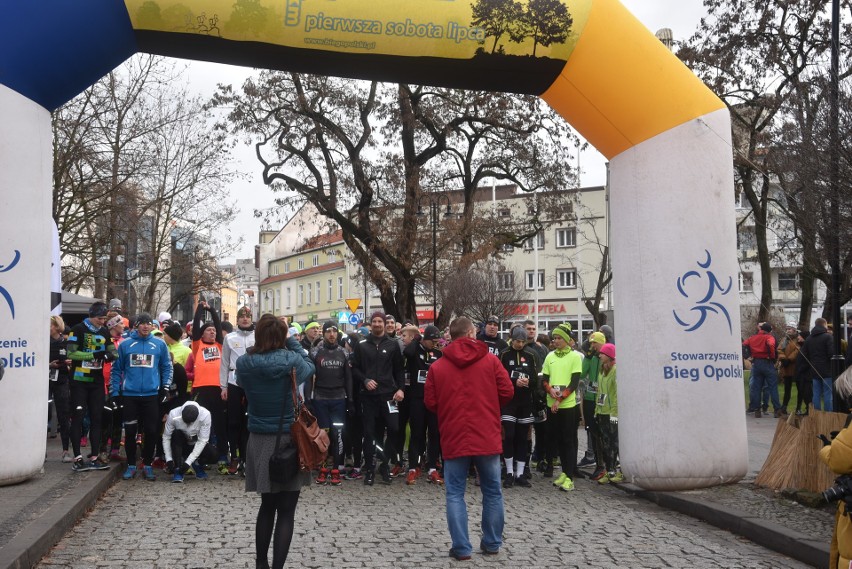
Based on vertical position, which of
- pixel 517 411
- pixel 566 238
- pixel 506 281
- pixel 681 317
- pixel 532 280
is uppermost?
pixel 566 238

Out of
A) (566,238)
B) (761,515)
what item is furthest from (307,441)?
(566,238)

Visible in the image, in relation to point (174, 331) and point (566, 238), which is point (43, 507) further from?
point (566, 238)

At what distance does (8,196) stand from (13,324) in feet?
4.36

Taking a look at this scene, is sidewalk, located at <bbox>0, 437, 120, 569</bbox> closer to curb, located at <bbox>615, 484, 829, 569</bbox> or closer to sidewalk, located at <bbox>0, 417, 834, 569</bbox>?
sidewalk, located at <bbox>0, 417, 834, 569</bbox>

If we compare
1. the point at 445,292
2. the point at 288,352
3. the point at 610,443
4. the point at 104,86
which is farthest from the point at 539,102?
the point at 445,292

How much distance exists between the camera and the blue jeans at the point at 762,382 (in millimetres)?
20922

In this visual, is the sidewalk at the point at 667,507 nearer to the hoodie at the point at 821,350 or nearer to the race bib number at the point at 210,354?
the race bib number at the point at 210,354

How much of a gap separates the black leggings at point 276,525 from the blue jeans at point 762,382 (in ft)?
53.4

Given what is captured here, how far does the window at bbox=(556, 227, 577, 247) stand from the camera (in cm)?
6824

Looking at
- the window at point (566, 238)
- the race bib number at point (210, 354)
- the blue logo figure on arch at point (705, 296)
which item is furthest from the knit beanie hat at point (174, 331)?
the window at point (566, 238)

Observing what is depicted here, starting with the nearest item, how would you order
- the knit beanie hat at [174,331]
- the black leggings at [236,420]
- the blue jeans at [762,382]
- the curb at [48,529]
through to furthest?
the curb at [48,529], the black leggings at [236,420], the knit beanie hat at [174,331], the blue jeans at [762,382]

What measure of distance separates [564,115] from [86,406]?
22.4 ft

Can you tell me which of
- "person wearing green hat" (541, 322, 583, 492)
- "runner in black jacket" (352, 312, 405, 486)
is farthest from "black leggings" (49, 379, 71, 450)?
"person wearing green hat" (541, 322, 583, 492)

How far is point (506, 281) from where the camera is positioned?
56844 millimetres
